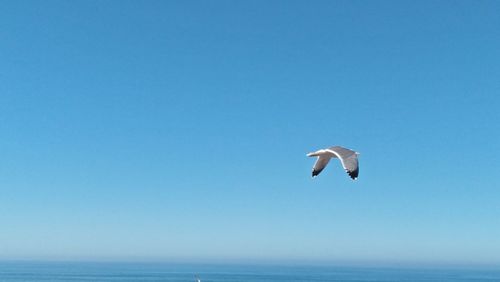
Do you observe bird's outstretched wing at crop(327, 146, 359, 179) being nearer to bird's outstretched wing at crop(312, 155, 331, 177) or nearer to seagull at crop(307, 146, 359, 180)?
seagull at crop(307, 146, 359, 180)

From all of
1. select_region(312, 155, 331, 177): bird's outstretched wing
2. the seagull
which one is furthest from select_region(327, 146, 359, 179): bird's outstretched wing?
select_region(312, 155, 331, 177): bird's outstretched wing

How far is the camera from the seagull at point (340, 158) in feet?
30.0

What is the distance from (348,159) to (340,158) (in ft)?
0.50

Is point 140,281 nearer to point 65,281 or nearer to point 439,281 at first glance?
point 65,281

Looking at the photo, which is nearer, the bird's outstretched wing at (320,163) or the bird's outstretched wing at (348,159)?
the bird's outstretched wing at (348,159)

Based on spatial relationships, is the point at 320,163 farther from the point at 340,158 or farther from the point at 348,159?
the point at 348,159

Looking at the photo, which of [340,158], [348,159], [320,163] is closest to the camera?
[348,159]

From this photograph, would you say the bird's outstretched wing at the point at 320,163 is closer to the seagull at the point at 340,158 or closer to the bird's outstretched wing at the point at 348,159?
the seagull at the point at 340,158

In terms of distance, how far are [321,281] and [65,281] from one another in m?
54.2

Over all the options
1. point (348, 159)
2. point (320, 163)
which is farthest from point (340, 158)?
point (320, 163)

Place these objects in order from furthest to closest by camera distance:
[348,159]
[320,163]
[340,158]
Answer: [320,163]
[340,158]
[348,159]

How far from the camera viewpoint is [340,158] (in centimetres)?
961

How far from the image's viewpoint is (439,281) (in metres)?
145

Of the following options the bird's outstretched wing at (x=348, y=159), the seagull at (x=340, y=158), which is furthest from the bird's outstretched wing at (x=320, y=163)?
the bird's outstretched wing at (x=348, y=159)
